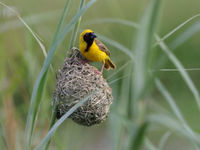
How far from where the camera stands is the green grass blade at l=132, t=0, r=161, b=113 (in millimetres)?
1344

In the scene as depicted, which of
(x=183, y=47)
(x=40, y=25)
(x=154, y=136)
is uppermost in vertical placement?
(x=40, y=25)

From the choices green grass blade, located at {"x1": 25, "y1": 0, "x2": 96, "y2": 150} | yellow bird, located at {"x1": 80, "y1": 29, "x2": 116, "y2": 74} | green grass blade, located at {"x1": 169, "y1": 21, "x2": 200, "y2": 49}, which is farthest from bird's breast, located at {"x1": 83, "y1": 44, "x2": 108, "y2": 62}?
green grass blade, located at {"x1": 169, "y1": 21, "x2": 200, "y2": 49}

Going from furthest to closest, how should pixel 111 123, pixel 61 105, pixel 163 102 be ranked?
pixel 163 102
pixel 61 105
pixel 111 123

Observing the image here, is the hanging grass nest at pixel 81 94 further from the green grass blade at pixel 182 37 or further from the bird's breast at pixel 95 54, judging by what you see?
the green grass blade at pixel 182 37

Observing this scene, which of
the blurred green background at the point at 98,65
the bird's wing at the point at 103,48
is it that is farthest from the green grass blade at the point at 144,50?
the bird's wing at the point at 103,48

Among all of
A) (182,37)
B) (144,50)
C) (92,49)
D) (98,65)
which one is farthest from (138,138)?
(98,65)

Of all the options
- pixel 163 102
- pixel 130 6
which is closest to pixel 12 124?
pixel 163 102

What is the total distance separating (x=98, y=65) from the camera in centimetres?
353

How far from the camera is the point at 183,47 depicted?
8703 mm

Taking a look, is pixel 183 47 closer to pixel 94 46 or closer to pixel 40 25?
pixel 94 46

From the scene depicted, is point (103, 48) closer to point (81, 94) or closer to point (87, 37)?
point (87, 37)

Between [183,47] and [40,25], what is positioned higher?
[40,25]

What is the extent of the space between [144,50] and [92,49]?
1.99 m

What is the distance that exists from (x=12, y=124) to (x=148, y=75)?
2.34 metres
